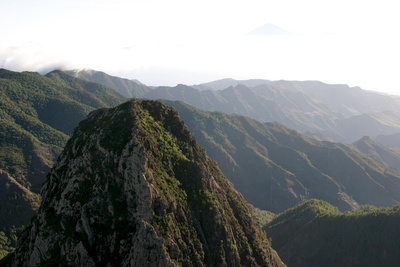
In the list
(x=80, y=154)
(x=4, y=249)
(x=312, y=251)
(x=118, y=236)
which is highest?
(x=80, y=154)

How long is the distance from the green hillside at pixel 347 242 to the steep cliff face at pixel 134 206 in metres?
117

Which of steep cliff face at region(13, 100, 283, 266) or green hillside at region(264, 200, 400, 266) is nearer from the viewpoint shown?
steep cliff face at region(13, 100, 283, 266)

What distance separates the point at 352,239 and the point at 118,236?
598ft

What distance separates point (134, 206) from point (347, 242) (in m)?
178

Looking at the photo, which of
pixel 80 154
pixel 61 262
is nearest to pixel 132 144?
pixel 80 154

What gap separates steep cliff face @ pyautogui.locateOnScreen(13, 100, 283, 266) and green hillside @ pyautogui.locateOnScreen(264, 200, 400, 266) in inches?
4589

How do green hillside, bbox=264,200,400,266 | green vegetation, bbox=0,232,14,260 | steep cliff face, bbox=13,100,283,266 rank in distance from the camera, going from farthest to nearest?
green hillside, bbox=264,200,400,266 < green vegetation, bbox=0,232,14,260 < steep cliff face, bbox=13,100,283,266

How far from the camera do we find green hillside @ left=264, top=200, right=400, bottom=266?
16862 centimetres

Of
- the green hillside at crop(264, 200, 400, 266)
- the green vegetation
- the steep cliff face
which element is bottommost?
the green hillside at crop(264, 200, 400, 266)

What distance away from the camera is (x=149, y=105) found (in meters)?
87.3

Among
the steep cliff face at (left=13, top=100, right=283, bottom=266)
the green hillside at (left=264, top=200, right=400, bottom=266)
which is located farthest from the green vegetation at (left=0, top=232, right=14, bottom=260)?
the green hillside at (left=264, top=200, right=400, bottom=266)

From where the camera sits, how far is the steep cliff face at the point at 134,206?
185ft

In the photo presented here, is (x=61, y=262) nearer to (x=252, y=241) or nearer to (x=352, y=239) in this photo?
(x=252, y=241)

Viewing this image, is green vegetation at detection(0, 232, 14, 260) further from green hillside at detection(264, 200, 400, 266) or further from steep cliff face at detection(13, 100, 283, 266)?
green hillside at detection(264, 200, 400, 266)
